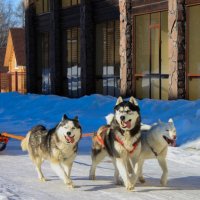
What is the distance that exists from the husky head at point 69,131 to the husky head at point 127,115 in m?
0.59

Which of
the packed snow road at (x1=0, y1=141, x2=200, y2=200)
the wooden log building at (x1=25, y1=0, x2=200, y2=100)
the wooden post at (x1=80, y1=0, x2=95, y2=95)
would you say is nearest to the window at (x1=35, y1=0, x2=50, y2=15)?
the wooden log building at (x1=25, y1=0, x2=200, y2=100)

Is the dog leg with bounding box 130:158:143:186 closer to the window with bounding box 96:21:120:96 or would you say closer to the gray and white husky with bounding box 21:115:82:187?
the gray and white husky with bounding box 21:115:82:187

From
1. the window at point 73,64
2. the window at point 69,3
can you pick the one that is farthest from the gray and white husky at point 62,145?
the window at point 69,3

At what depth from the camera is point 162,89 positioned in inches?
830

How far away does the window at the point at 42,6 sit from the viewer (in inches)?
1212

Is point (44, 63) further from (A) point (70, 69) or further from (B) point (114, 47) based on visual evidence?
(B) point (114, 47)

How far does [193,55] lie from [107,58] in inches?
255

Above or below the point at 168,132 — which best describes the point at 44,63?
above

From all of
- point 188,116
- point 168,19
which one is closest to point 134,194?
point 188,116

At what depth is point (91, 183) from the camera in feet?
26.3

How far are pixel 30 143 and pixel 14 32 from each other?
49121 millimetres

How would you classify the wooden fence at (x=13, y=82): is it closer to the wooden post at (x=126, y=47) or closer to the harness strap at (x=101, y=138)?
the wooden post at (x=126, y=47)

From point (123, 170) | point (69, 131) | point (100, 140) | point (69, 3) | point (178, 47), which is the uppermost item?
point (69, 3)

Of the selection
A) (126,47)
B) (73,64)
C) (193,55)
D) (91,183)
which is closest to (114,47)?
(126,47)
